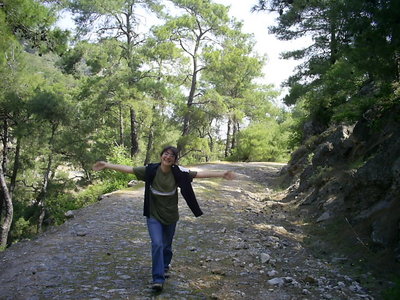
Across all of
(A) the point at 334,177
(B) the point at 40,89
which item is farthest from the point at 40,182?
(A) the point at 334,177

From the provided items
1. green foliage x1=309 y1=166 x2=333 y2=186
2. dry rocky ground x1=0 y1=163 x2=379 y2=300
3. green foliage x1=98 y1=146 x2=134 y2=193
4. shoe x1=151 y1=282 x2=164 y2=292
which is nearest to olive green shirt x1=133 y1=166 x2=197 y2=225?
shoe x1=151 y1=282 x2=164 y2=292

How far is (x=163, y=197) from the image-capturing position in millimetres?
4461

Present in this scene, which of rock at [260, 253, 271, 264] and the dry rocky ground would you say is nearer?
the dry rocky ground

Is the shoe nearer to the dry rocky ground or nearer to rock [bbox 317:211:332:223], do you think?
the dry rocky ground

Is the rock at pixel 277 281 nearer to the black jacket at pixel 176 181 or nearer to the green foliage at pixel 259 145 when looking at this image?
the black jacket at pixel 176 181

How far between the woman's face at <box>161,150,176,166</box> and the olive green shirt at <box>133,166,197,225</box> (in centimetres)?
15

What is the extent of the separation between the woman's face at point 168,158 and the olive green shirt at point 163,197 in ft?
0.48

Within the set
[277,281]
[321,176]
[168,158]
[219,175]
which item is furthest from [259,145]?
[168,158]

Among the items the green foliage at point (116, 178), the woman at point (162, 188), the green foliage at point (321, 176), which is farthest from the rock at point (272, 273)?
the green foliage at point (116, 178)

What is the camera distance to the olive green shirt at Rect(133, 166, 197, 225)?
14.5 ft

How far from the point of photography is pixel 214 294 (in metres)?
4.43

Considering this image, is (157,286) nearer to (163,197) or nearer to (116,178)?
(163,197)

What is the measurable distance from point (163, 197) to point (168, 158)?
499mm

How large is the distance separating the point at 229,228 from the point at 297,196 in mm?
3162
